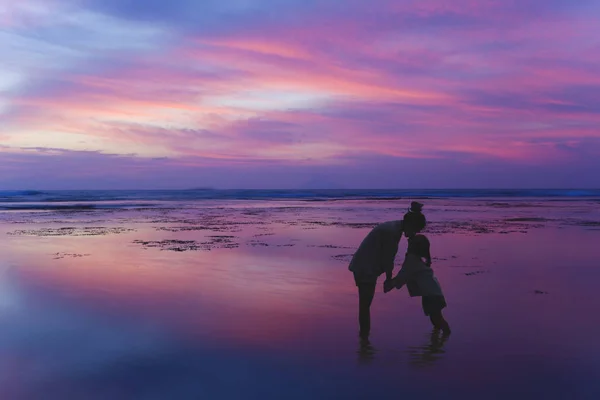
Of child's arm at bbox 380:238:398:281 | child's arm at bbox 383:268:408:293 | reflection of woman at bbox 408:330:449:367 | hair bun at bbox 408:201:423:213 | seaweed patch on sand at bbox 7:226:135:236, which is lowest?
reflection of woman at bbox 408:330:449:367

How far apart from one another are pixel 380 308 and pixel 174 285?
4.59m

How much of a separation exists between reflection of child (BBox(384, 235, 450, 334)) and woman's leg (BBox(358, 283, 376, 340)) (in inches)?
11.1

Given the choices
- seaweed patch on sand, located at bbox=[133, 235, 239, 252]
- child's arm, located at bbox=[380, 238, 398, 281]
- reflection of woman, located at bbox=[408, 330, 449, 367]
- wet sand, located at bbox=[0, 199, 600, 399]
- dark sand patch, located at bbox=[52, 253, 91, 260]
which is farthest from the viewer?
seaweed patch on sand, located at bbox=[133, 235, 239, 252]

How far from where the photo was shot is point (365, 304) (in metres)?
7.45

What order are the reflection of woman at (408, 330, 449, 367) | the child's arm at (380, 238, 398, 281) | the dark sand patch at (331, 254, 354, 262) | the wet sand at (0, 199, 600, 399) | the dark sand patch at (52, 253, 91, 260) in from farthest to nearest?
1. the dark sand patch at (52, 253, 91, 260)
2. the dark sand patch at (331, 254, 354, 262)
3. the child's arm at (380, 238, 398, 281)
4. the reflection of woman at (408, 330, 449, 367)
5. the wet sand at (0, 199, 600, 399)

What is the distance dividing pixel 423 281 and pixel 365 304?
0.93 meters

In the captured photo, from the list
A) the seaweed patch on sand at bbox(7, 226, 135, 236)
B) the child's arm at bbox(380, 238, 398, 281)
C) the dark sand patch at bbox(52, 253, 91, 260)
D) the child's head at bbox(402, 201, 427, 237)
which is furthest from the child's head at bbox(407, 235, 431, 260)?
the seaweed patch on sand at bbox(7, 226, 135, 236)

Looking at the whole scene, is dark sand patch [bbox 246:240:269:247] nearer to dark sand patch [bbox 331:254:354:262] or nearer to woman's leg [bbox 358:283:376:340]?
dark sand patch [bbox 331:254:354:262]

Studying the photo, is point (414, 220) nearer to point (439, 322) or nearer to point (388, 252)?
point (388, 252)

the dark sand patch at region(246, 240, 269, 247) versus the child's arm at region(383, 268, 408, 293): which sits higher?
the child's arm at region(383, 268, 408, 293)

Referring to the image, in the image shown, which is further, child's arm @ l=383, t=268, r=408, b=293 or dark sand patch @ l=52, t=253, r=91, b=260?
dark sand patch @ l=52, t=253, r=91, b=260

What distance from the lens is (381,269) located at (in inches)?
289

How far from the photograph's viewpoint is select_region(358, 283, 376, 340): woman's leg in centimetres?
739

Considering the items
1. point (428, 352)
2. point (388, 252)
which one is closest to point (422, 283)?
point (388, 252)
